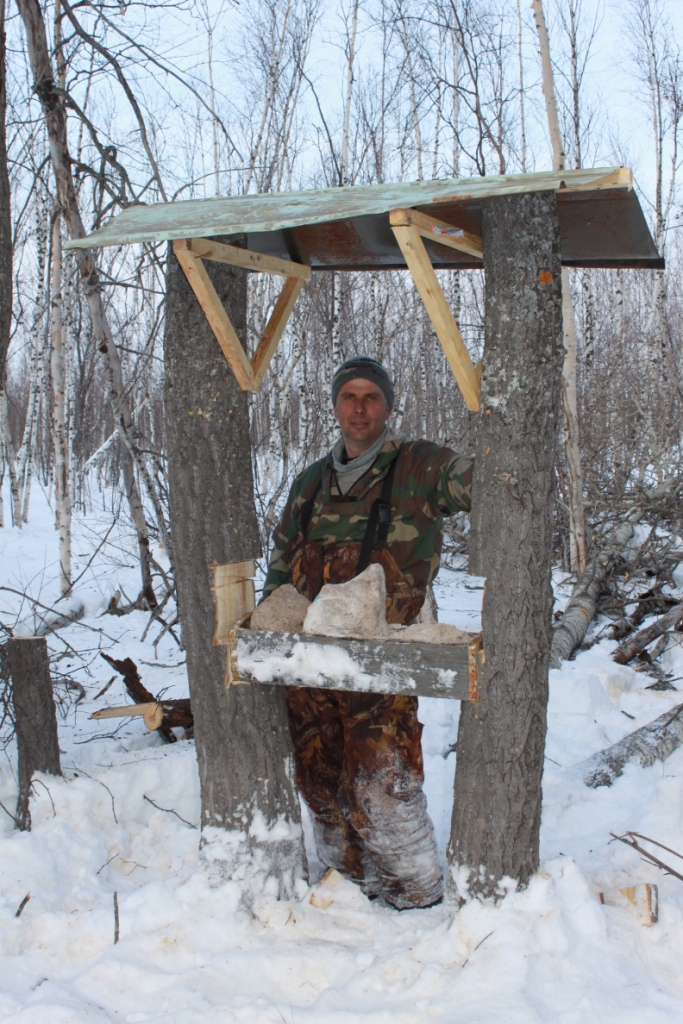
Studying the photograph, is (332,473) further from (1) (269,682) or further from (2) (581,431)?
(2) (581,431)

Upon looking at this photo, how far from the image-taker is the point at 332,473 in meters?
3.32

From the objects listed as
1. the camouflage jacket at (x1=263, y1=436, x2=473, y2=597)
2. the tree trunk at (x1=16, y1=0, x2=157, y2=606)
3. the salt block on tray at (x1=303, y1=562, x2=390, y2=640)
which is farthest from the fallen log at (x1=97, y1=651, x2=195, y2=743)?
the tree trunk at (x1=16, y1=0, x2=157, y2=606)

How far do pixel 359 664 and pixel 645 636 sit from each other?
3832 millimetres

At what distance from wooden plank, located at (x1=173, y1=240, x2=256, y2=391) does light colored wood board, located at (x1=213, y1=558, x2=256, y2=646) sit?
2.32ft

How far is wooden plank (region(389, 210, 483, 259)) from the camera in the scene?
2398 millimetres

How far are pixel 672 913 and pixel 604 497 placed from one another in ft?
20.2

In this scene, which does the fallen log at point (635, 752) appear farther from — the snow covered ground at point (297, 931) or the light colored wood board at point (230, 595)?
the light colored wood board at point (230, 595)

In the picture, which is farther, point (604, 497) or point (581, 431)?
point (581, 431)

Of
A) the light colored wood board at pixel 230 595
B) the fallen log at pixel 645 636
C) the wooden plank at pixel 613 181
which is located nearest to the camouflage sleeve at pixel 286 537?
the light colored wood board at pixel 230 595

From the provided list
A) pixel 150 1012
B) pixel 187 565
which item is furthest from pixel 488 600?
pixel 150 1012

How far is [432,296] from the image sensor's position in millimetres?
2463

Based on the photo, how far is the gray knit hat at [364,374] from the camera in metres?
3.24

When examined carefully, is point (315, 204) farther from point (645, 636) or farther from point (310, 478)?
point (645, 636)

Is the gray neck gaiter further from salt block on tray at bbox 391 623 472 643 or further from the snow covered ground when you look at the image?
the snow covered ground
